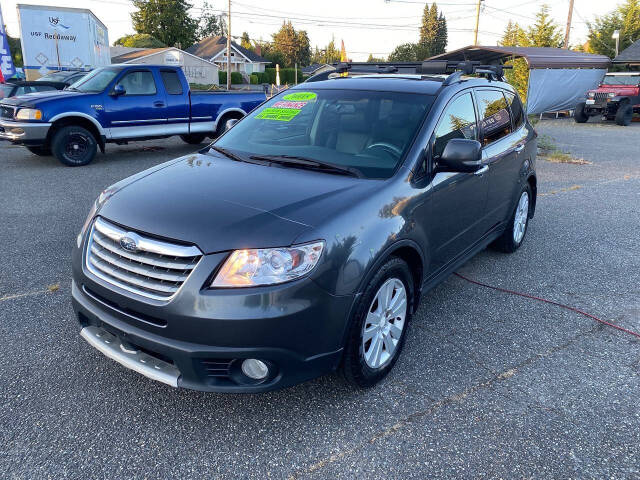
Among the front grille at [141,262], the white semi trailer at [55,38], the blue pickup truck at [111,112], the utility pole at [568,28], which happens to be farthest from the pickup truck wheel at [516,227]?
the utility pole at [568,28]

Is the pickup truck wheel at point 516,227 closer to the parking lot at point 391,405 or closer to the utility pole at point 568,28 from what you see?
the parking lot at point 391,405

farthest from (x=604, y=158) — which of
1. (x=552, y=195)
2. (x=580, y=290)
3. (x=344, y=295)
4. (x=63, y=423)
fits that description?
(x=63, y=423)

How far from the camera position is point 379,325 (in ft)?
9.30

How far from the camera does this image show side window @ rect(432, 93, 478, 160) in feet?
11.0

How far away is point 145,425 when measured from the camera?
8.39 ft

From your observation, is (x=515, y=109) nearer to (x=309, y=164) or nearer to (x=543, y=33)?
(x=309, y=164)

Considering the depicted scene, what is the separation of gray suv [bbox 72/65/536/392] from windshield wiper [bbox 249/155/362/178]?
0.01 meters

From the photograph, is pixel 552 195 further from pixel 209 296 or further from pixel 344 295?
pixel 209 296

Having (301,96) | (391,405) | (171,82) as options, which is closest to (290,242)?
(391,405)

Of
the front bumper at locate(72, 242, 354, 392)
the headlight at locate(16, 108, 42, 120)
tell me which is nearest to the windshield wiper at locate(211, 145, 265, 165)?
the front bumper at locate(72, 242, 354, 392)

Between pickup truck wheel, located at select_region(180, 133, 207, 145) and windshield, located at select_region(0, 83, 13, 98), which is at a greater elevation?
windshield, located at select_region(0, 83, 13, 98)

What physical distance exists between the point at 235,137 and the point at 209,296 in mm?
1962

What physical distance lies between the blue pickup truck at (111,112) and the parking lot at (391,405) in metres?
5.46

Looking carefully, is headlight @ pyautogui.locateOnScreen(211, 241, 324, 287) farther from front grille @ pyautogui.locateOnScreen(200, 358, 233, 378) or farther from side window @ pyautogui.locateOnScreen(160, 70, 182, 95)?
side window @ pyautogui.locateOnScreen(160, 70, 182, 95)
